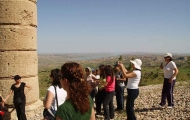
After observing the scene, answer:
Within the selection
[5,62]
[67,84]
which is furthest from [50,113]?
[5,62]

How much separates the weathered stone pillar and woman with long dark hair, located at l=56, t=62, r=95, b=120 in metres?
6.33

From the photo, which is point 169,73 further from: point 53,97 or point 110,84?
point 53,97

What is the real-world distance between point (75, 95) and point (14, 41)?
6569mm

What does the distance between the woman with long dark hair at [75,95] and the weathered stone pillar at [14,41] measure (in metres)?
6.33

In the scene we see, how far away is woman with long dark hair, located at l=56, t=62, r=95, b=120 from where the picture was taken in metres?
2.44

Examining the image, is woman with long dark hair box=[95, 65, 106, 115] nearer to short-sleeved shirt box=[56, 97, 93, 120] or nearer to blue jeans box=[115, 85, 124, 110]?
blue jeans box=[115, 85, 124, 110]

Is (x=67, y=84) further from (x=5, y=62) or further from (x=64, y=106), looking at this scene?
(x=5, y=62)

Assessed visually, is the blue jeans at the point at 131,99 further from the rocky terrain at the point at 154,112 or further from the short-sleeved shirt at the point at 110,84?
the rocky terrain at the point at 154,112

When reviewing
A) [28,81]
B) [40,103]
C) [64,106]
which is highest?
[64,106]

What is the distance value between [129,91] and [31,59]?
4.54 metres

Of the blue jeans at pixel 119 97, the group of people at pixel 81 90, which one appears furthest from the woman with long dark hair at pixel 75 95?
the blue jeans at pixel 119 97

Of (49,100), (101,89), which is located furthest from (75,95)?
(101,89)

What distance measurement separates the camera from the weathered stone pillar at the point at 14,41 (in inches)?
324

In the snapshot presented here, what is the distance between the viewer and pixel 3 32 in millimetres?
8219
